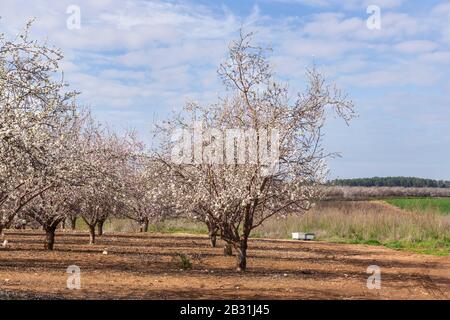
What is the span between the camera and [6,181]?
13164mm

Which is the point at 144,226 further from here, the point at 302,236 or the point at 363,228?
the point at 363,228

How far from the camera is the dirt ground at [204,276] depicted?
12836mm

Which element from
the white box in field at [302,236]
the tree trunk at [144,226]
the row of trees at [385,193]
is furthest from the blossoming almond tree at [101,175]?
the row of trees at [385,193]

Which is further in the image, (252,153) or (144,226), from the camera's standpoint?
(144,226)

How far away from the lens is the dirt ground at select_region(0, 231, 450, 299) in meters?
12.8

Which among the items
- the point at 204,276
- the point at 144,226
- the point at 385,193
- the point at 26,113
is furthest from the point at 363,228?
the point at 385,193

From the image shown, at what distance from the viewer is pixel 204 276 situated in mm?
15820

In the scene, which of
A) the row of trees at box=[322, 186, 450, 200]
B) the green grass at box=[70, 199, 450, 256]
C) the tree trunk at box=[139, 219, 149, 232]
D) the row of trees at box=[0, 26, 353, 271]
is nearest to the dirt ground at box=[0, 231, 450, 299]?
the row of trees at box=[0, 26, 353, 271]

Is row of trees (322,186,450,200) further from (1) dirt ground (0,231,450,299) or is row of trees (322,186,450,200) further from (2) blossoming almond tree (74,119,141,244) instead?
(1) dirt ground (0,231,450,299)
